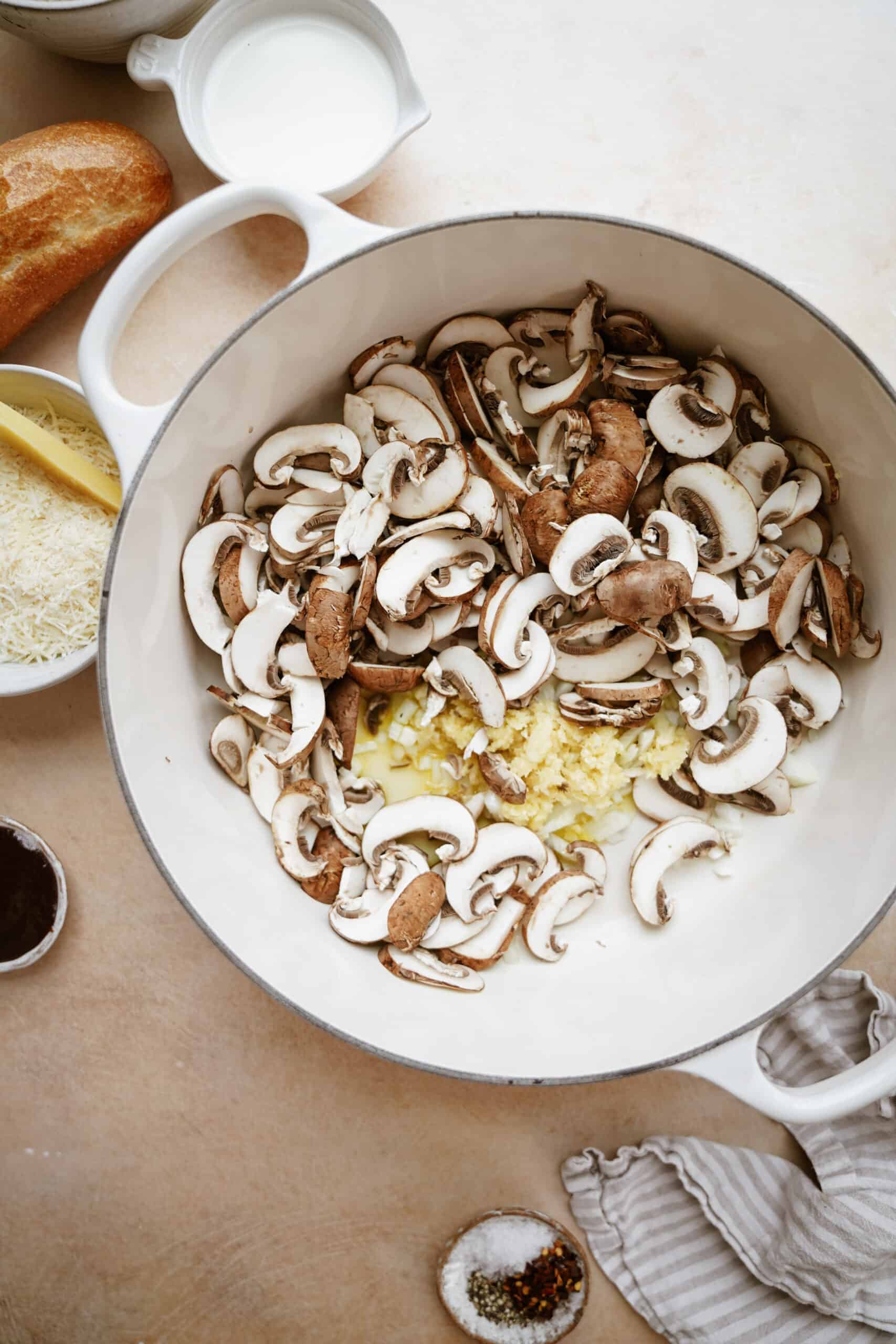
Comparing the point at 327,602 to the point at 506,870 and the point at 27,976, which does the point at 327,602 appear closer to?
the point at 506,870

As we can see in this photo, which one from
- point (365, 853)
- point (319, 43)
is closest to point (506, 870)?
point (365, 853)

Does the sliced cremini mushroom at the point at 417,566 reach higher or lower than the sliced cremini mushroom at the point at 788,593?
lower

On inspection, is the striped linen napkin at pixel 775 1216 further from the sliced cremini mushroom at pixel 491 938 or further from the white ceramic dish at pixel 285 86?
the white ceramic dish at pixel 285 86

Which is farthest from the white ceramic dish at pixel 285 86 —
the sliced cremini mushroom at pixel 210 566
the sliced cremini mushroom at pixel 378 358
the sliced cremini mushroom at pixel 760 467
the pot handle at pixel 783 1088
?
the pot handle at pixel 783 1088

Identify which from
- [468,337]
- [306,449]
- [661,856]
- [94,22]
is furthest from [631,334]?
[94,22]

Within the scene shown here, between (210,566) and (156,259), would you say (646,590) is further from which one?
(156,259)

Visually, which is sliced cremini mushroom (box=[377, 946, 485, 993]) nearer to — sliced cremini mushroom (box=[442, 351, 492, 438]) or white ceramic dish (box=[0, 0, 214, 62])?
sliced cremini mushroom (box=[442, 351, 492, 438])
